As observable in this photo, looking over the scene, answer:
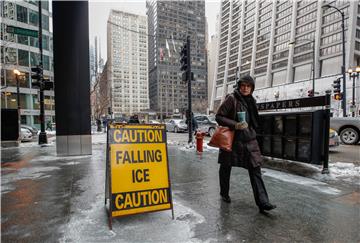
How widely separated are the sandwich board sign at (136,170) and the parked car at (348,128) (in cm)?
1112

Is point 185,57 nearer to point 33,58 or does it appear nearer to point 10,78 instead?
point 10,78

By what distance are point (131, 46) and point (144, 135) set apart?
75.0 metres

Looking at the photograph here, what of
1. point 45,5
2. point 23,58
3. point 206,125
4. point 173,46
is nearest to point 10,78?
point 23,58

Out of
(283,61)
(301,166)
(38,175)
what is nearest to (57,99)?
(38,175)

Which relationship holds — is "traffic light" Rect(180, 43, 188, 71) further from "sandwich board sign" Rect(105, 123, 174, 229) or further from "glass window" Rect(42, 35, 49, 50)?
"glass window" Rect(42, 35, 49, 50)

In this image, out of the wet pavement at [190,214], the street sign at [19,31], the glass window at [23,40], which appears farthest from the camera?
the glass window at [23,40]

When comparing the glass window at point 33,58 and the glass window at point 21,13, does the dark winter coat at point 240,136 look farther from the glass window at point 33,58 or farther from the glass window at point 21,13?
the glass window at point 21,13

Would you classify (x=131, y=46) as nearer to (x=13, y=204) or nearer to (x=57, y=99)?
(x=57, y=99)

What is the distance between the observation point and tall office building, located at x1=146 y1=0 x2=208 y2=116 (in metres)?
44.3

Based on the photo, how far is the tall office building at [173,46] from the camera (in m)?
44.3

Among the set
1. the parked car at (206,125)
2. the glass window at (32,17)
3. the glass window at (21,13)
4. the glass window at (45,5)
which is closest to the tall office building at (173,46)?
the parked car at (206,125)

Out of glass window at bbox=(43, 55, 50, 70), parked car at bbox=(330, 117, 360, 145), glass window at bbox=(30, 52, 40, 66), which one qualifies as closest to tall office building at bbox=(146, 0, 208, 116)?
parked car at bbox=(330, 117, 360, 145)

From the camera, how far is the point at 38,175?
5.86 metres

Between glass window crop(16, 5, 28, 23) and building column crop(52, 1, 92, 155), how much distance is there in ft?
125
